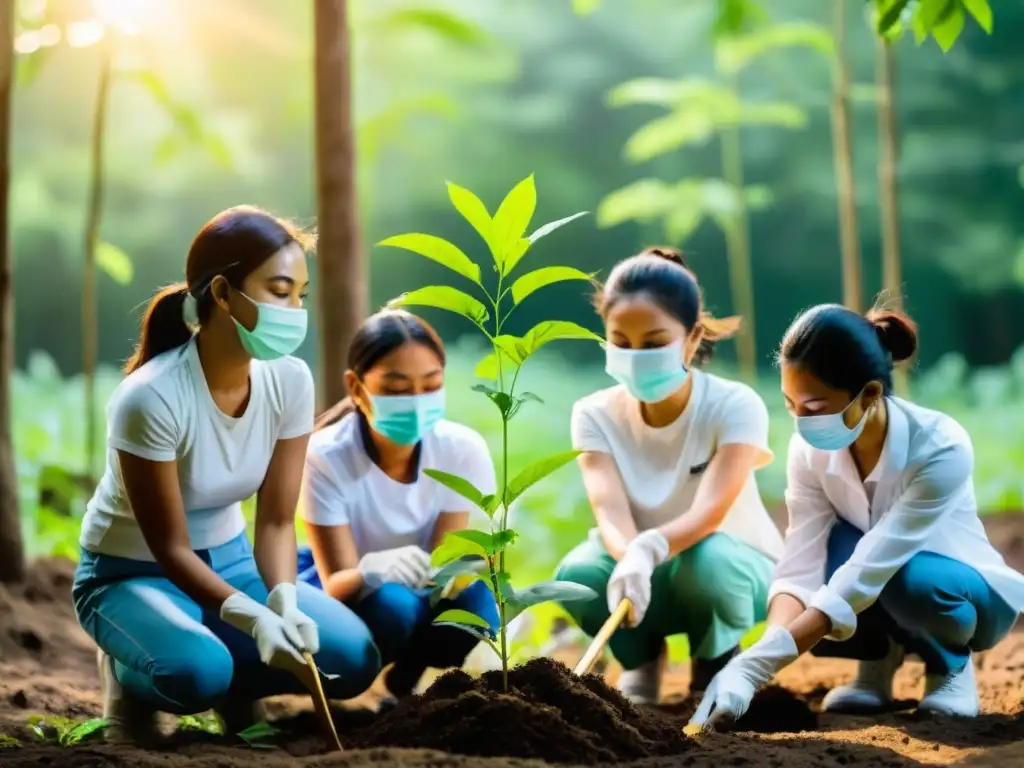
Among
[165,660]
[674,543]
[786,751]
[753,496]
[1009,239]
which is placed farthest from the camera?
[1009,239]

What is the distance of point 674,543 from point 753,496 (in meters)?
0.30

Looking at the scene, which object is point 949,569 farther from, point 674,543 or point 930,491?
point 674,543

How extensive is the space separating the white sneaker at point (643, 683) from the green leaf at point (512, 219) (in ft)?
3.51

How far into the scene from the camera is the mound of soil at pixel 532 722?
5.47ft

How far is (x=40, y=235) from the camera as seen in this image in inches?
242

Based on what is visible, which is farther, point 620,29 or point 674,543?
point 620,29

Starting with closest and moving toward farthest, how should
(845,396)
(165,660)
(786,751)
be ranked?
(786,751) → (165,660) → (845,396)

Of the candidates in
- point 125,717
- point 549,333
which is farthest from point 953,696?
point 125,717

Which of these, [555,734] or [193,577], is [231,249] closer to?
[193,577]

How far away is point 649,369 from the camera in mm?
2299

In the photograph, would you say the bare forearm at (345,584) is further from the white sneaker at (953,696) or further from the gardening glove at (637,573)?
the white sneaker at (953,696)

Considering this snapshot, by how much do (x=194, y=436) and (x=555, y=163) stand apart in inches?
173

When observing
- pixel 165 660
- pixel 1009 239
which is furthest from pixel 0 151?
pixel 1009 239

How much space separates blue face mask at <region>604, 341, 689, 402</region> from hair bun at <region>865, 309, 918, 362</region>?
38cm
